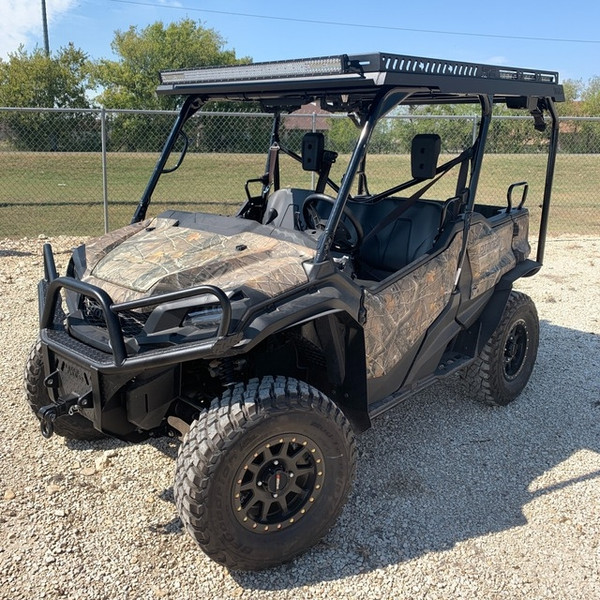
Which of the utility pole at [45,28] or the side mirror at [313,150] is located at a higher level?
the utility pole at [45,28]

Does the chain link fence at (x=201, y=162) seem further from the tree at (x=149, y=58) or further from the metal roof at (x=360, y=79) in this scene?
the tree at (x=149, y=58)

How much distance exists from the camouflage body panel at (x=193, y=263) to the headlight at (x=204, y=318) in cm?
12

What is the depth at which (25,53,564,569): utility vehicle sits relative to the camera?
8.75 feet

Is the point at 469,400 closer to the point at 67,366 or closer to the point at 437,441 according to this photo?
the point at 437,441

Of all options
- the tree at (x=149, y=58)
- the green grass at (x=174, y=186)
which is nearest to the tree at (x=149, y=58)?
the tree at (x=149, y=58)

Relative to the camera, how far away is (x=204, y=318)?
9.14 ft

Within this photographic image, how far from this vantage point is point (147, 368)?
259 centimetres

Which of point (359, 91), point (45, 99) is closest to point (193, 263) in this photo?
point (359, 91)

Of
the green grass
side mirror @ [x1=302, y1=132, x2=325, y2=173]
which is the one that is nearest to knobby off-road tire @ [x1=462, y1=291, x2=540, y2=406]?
side mirror @ [x1=302, y1=132, x2=325, y2=173]

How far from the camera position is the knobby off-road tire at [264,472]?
2.63 m

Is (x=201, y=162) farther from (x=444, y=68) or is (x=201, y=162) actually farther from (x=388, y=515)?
(x=388, y=515)

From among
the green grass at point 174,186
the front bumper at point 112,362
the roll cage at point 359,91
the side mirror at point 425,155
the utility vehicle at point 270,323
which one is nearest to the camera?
the front bumper at point 112,362

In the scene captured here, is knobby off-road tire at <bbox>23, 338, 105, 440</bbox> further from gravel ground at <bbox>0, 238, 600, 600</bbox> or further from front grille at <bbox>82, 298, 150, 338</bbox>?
front grille at <bbox>82, 298, 150, 338</bbox>

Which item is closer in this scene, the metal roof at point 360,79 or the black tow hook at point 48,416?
the black tow hook at point 48,416
